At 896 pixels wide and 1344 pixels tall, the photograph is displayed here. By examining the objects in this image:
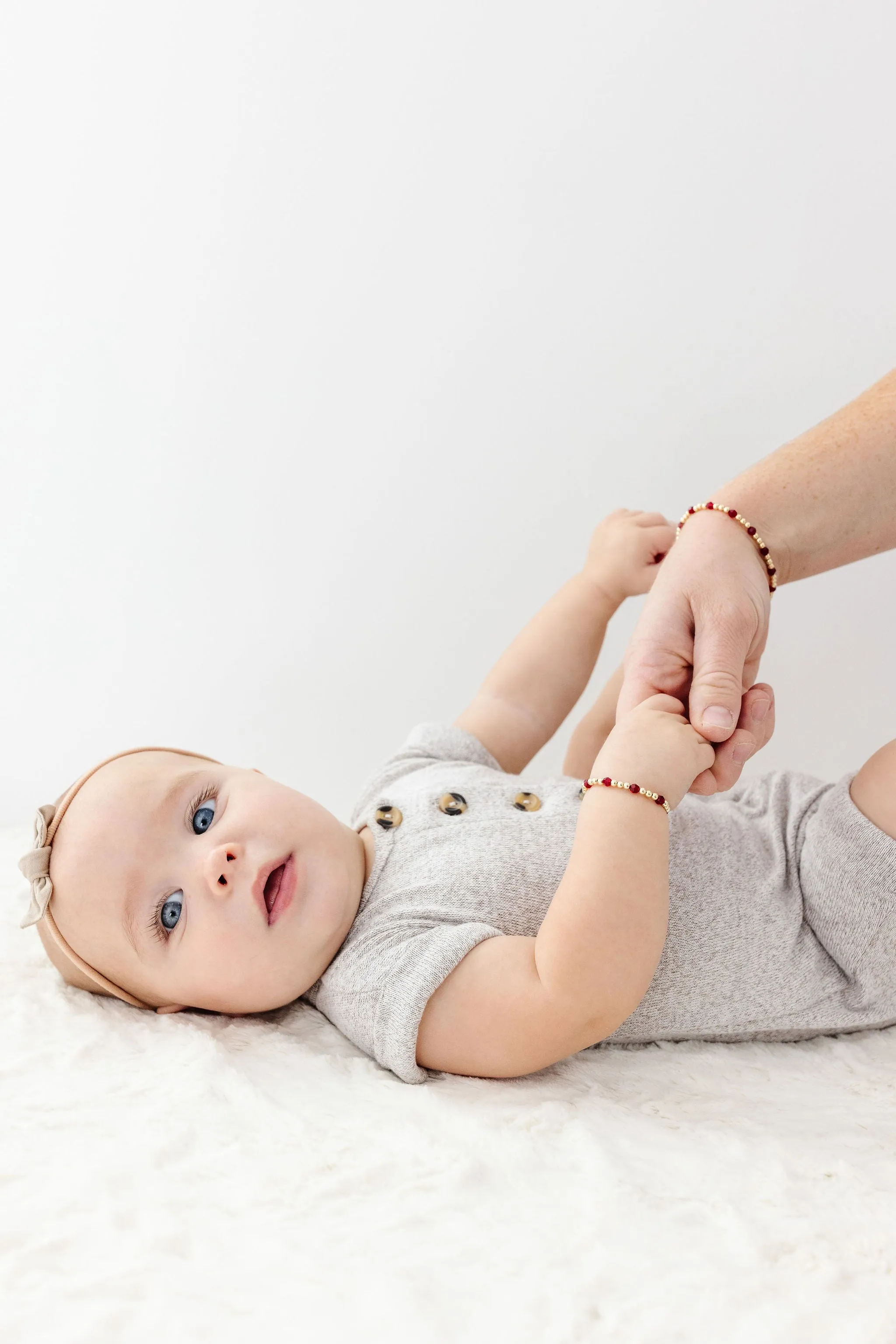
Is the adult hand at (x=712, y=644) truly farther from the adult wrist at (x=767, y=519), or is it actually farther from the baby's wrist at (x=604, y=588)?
the baby's wrist at (x=604, y=588)

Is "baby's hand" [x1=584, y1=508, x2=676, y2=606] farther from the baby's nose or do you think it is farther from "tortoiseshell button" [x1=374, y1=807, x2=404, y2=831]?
the baby's nose

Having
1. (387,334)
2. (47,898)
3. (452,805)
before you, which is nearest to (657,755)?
(452,805)

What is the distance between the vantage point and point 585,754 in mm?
1721

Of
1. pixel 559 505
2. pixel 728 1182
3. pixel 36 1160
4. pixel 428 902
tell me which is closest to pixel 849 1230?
pixel 728 1182

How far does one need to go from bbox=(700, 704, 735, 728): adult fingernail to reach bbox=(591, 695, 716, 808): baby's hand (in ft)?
0.09

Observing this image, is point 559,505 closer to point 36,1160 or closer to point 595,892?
point 595,892

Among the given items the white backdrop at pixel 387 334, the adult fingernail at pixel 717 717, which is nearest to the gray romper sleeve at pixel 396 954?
the adult fingernail at pixel 717 717

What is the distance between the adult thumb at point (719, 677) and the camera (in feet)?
3.64

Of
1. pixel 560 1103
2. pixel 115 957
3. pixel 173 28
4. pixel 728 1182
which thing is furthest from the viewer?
pixel 173 28

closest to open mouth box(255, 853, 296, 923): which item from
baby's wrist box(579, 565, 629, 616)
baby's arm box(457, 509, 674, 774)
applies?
baby's arm box(457, 509, 674, 774)

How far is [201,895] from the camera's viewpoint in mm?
1195

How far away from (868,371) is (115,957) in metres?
1.65

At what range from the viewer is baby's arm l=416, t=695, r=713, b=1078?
106cm

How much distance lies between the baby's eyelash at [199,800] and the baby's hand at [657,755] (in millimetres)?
474
